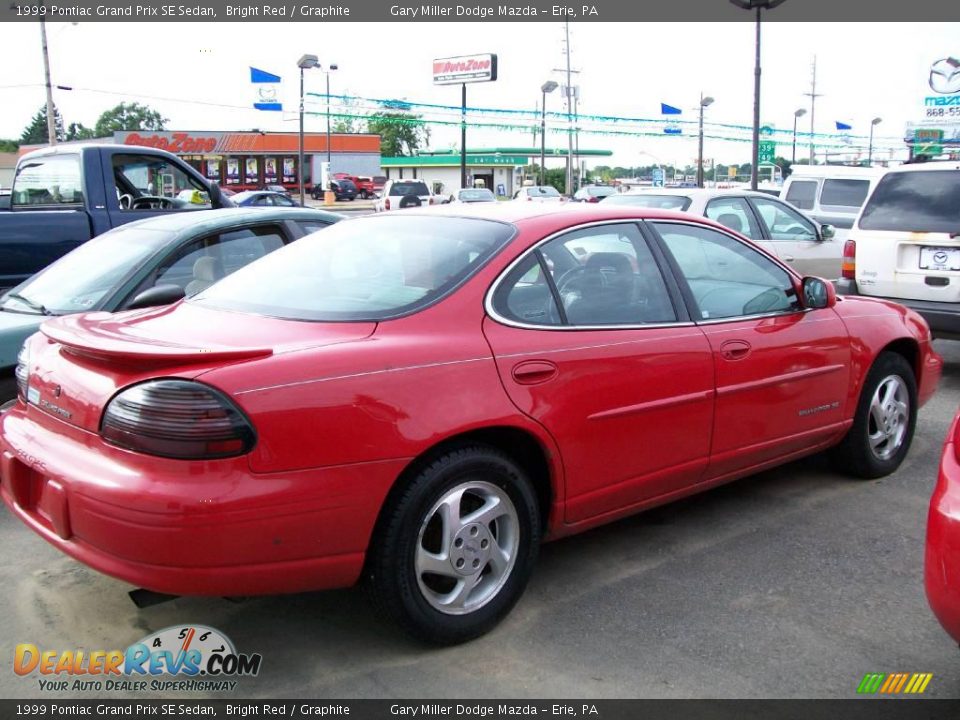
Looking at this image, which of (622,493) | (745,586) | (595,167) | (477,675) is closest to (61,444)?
(477,675)

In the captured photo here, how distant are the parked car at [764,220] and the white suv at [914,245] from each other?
1824 mm

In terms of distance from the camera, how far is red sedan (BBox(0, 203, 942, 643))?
2.73 meters

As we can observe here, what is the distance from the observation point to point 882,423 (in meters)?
5.00

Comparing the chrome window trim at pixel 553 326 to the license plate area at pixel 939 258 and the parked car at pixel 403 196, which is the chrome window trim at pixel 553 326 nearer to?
the license plate area at pixel 939 258

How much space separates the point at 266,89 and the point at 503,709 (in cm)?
4355

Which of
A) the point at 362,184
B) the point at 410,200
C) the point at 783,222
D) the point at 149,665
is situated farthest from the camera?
the point at 362,184

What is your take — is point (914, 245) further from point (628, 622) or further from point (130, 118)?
point (130, 118)

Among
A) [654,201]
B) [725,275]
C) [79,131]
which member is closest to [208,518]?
[725,275]

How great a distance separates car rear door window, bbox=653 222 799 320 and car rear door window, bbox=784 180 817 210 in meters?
11.7

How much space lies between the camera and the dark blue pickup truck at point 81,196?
6680 millimetres

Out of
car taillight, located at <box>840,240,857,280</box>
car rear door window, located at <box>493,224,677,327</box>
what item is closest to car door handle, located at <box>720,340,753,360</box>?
car rear door window, located at <box>493,224,677,327</box>

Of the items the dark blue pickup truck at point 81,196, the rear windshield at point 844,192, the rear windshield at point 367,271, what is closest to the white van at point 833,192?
the rear windshield at point 844,192

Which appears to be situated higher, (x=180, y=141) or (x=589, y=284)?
(x=180, y=141)

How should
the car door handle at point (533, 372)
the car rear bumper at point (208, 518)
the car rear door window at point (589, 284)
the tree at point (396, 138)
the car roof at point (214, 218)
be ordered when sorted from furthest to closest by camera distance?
the tree at point (396, 138)
the car roof at point (214, 218)
the car rear door window at point (589, 284)
the car door handle at point (533, 372)
the car rear bumper at point (208, 518)
